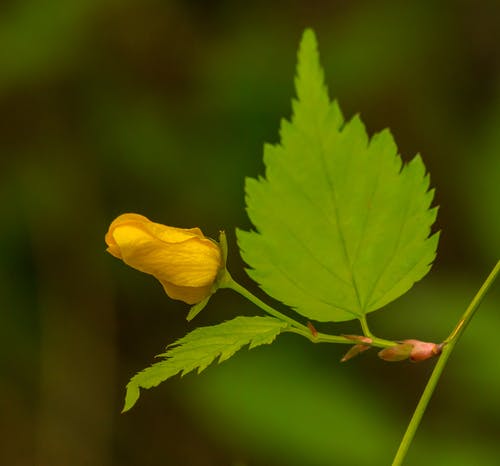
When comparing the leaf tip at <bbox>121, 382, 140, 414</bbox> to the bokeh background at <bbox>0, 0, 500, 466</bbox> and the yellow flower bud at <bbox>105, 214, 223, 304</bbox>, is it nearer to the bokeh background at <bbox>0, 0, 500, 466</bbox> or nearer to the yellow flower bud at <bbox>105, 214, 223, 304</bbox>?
the yellow flower bud at <bbox>105, 214, 223, 304</bbox>

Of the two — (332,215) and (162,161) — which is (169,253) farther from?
(162,161)

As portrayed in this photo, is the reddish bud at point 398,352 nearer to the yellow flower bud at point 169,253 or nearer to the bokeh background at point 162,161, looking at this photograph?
the yellow flower bud at point 169,253

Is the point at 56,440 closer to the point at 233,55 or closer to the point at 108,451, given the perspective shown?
the point at 108,451

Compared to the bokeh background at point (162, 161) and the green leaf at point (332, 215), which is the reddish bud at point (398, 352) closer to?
the green leaf at point (332, 215)

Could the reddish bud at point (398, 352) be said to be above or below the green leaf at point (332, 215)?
below

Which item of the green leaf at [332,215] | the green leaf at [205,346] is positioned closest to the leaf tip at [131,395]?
the green leaf at [205,346]

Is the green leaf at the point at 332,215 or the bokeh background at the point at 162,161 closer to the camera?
the green leaf at the point at 332,215

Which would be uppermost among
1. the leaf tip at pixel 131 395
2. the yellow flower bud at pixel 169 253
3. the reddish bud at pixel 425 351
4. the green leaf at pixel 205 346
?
the yellow flower bud at pixel 169 253
